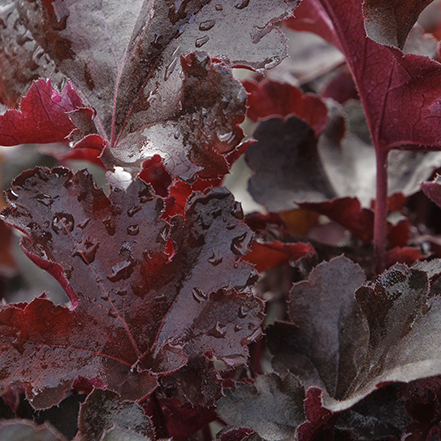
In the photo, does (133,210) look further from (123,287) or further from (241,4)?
(241,4)

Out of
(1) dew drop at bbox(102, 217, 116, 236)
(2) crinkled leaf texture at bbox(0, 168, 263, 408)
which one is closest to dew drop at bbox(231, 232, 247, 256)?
(2) crinkled leaf texture at bbox(0, 168, 263, 408)

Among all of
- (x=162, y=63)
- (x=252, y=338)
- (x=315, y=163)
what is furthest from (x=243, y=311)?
(x=315, y=163)

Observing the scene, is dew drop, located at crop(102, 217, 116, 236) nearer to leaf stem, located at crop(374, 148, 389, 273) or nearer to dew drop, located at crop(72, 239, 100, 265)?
dew drop, located at crop(72, 239, 100, 265)

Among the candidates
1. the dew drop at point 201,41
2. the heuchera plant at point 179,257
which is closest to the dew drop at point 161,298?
the heuchera plant at point 179,257

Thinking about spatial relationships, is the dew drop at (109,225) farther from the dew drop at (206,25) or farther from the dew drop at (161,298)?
the dew drop at (206,25)

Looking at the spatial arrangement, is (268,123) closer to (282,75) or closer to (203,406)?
(282,75)

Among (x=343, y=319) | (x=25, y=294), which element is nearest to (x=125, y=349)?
(x=343, y=319)

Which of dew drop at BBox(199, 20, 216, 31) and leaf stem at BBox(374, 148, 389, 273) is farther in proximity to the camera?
leaf stem at BBox(374, 148, 389, 273)
